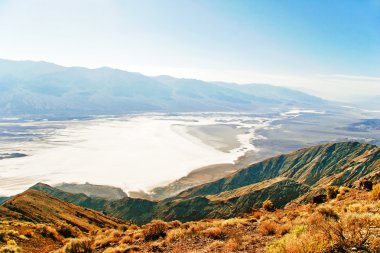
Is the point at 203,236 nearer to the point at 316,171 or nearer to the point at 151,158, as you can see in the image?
the point at 316,171

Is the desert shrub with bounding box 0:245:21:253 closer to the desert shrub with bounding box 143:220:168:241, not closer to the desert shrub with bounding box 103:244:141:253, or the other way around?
the desert shrub with bounding box 103:244:141:253

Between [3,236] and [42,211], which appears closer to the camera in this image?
[3,236]

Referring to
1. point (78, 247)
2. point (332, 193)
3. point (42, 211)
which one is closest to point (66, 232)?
point (78, 247)

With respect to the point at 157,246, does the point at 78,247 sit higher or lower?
lower

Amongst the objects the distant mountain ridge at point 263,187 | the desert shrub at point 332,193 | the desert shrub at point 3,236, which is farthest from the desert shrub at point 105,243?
the distant mountain ridge at point 263,187

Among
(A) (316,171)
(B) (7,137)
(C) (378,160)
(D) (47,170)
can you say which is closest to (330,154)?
(A) (316,171)

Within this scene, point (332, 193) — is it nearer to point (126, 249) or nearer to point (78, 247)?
point (126, 249)
